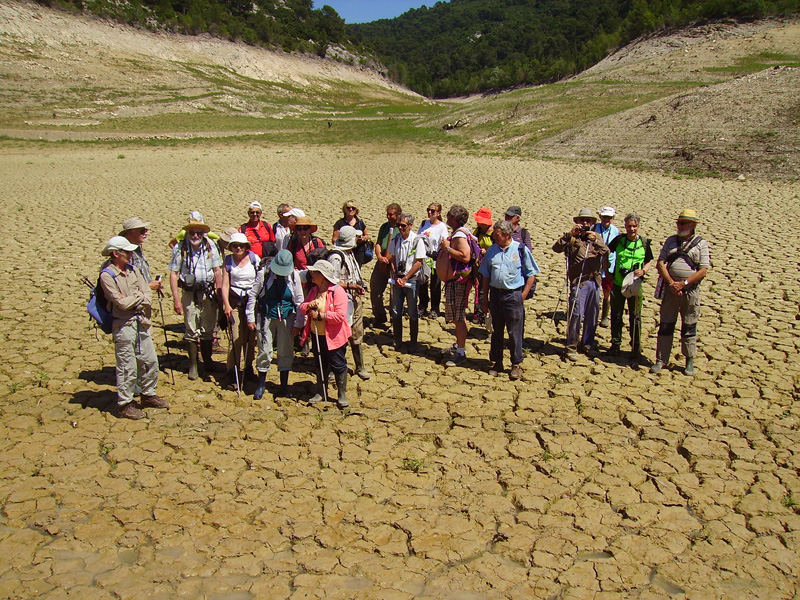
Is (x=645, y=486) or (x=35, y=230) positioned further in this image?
(x=35, y=230)

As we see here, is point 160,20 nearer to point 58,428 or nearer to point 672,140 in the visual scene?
point 672,140

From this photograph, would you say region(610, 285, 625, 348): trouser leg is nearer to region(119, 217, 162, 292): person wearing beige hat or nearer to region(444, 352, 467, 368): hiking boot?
region(444, 352, 467, 368): hiking boot

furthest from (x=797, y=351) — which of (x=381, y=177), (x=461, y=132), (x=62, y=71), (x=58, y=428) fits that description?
(x=62, y=71)

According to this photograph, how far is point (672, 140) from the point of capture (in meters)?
25.8

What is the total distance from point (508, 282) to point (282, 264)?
2528 millimetres

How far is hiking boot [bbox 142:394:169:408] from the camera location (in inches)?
265

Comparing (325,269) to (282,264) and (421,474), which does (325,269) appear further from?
(421,474)

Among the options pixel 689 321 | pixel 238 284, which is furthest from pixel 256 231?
pixel 689 321

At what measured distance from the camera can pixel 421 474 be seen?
5777 millimetres

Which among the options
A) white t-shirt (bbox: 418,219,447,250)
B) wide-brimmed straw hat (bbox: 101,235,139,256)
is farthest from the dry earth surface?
wide-brimmed straw hat (bbox: 101,235,139,256)

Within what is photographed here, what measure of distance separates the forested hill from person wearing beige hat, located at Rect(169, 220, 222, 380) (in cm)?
6671

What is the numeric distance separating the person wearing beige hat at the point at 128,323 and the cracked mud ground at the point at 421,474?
14.8 inches

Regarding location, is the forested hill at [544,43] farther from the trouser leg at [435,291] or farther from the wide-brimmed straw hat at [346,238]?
the wide-brimmed straw hat at [346,238]

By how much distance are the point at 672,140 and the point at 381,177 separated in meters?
12.1
